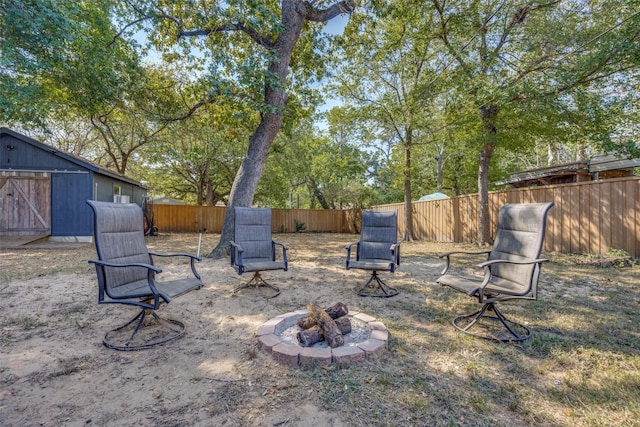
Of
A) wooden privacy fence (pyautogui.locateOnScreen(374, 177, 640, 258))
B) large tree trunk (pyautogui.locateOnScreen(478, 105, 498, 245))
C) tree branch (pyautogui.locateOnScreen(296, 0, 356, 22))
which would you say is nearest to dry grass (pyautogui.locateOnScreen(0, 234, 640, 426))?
wooden privacy fence (pyautogui.locateOnScreen(374, 177, 640, 258))

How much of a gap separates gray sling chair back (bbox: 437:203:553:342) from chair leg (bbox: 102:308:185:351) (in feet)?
8.72

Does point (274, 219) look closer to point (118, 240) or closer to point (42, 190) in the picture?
point (42, 190)

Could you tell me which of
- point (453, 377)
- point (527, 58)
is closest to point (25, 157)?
point (453, 377)

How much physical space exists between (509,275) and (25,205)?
12632mm

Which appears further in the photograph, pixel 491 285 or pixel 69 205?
pixel 69 205

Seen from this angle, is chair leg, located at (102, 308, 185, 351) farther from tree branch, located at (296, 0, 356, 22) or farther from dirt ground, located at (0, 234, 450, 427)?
tree branch, located at (296, 0, 356, 22)

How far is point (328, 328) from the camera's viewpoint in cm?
231

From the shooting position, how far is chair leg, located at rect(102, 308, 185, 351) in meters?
2.49

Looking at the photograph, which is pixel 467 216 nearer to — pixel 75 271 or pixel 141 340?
pixel 141 340

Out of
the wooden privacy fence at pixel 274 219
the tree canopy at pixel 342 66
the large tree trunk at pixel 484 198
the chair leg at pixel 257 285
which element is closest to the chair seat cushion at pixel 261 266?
the chair leg at pixel 257 285

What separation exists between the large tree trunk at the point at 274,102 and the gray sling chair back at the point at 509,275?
4.89 meters

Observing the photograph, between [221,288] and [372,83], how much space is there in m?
9.44

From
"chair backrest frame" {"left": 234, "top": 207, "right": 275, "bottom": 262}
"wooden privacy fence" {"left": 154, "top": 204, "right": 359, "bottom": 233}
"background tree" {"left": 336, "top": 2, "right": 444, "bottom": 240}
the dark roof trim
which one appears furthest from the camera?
"wooden privacy fence" {"left": 154, "top": 204, "right": 359, "bottom": 233}

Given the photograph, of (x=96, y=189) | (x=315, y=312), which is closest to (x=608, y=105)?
(x=315, y=312)
